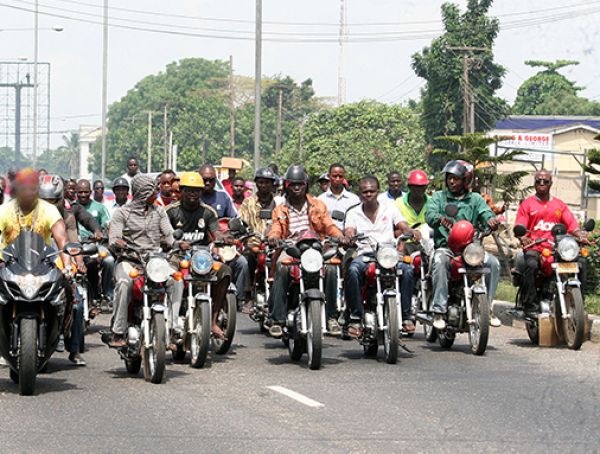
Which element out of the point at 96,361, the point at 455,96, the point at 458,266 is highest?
the point at 455,96

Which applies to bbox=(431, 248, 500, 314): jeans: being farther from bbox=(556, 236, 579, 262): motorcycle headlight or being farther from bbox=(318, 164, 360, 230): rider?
bbox=(318, 164, 360, 230): rider

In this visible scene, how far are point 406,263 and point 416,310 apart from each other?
1.50 meters

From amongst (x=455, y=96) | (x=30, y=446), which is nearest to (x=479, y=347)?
(x=30, y=446)

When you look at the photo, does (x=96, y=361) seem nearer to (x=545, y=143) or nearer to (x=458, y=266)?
(x=458, y=266)

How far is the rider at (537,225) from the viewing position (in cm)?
1421

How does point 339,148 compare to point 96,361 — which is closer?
point 96,361

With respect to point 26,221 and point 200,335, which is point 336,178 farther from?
point 26,221

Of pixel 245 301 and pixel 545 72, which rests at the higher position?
pixel 545 72

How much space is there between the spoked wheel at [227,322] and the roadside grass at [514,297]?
4.95m

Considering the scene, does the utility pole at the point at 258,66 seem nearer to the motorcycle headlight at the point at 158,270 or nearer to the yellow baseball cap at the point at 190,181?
the yellow baseball cap at the point at 190,181

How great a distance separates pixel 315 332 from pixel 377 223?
1898 mm

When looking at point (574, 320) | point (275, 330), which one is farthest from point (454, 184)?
point (275, 330)

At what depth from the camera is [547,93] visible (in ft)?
374

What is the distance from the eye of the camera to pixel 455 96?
2635 inches
